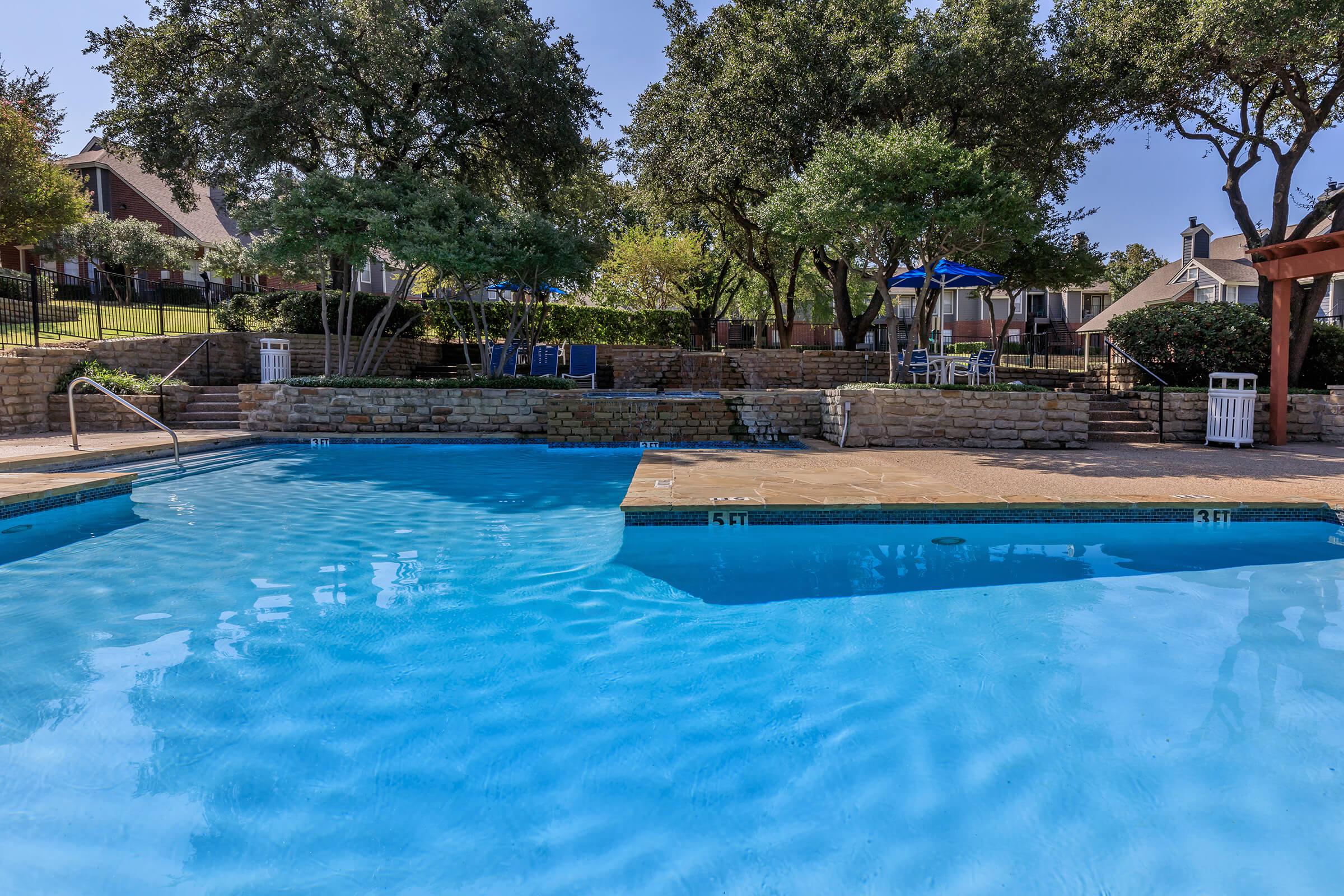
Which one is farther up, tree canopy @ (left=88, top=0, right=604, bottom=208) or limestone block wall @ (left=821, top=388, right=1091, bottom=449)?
tree canopy @ (left=88, top=0, right=604, bottom=208)

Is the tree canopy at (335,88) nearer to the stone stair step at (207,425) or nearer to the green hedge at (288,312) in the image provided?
the green hedge at (288,312)

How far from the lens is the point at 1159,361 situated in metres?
12.8

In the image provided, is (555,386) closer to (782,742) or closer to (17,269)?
(782,742)

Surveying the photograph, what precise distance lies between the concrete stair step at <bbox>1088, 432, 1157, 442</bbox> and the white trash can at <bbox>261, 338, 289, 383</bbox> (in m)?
14.3

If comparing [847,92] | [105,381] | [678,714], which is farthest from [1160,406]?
[105,381]

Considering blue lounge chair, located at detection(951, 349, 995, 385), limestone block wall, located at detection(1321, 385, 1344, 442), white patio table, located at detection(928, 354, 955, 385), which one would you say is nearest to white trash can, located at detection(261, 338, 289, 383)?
white patio table, located at detection(928, 354, 955, 385)

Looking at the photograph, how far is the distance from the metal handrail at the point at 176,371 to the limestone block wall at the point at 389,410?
47.7 inches

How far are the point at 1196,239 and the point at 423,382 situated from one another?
36.3 metres

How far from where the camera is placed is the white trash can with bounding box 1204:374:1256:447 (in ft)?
33.7

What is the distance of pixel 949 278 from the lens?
14.7 meters

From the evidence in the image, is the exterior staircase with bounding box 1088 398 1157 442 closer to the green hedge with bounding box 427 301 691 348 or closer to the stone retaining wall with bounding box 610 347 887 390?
the stone retaining wall with bounding box 610 347 887 390

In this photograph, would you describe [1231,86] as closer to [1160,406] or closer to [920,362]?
[1160,406]

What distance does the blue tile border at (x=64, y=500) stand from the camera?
598 centimetres

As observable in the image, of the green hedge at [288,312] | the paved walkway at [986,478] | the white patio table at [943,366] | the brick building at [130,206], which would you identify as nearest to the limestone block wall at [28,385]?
the green hedge at [288,312]
